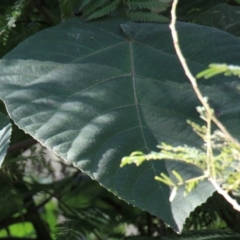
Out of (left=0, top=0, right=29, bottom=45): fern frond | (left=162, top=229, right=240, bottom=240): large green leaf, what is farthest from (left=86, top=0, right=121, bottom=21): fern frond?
(left=162, top=229, right=240, bottom=240): large green leaf

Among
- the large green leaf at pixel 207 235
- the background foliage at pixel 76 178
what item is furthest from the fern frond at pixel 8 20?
the large green leaf at pixel 207 235

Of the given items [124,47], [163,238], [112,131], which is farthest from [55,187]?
[112,131]

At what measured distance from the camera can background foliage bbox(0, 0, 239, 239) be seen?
1.11m

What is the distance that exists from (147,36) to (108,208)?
0.65 meters

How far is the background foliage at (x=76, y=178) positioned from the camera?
111 cm

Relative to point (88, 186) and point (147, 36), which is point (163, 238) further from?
point (88, 186)

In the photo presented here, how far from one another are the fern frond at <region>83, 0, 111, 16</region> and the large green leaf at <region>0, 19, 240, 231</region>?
24 millimetres

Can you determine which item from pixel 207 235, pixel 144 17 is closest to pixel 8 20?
pixel 144 17

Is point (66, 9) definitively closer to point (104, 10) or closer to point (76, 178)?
point (104, 10)

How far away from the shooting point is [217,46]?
3.33 feet

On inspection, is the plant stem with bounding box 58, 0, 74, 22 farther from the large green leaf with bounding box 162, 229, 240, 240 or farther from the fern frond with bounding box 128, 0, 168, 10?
the large green leaf with bounding box 162, 229, 240, 240

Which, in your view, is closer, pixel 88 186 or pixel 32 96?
pixel 32 96

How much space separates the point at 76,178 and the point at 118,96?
2.66 ft

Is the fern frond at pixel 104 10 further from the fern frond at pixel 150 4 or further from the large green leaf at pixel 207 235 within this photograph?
the large green leaf at pixel 207 235
